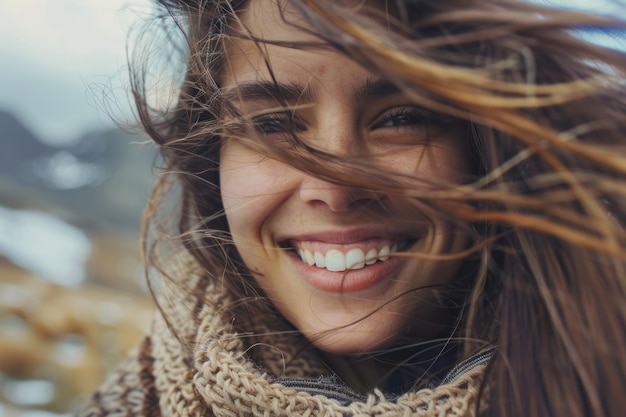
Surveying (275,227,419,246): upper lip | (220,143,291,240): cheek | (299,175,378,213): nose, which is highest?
(220,143,291,240): cheek

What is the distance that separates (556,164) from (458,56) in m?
0.15

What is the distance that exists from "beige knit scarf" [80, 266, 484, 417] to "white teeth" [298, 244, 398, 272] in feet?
0.47

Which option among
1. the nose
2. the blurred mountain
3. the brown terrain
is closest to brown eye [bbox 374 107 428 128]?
the nose

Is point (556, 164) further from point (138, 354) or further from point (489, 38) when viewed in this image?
point (138, 354)

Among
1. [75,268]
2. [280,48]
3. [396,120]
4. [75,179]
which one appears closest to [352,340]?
[396,120]

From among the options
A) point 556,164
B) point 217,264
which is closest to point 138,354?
point 217,264

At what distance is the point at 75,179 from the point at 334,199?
250 centimetres

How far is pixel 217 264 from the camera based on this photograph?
119 centimetres

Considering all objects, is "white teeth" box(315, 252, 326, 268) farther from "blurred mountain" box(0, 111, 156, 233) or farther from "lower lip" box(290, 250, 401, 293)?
"blurred mountain" box(0, 111, 156, 233)

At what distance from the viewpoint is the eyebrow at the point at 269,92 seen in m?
0.92

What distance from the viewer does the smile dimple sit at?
97 centimetres

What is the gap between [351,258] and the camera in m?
0.97

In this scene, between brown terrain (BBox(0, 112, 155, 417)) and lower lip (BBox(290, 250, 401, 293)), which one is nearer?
lower lip (BBox(290, 250, 401, 293))

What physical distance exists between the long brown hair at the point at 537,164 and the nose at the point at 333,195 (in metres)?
0.08
